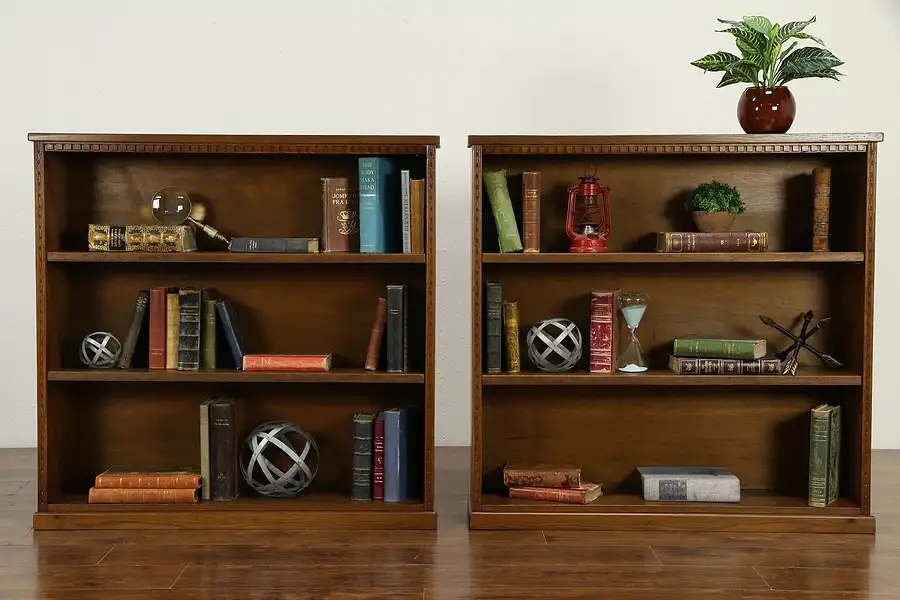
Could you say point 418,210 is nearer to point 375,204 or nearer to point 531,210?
point 375,204

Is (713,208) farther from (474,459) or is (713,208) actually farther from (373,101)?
(373,101)

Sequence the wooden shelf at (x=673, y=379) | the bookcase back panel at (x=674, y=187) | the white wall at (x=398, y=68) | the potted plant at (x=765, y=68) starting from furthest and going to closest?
the white wall at (x=398, y=68) → the bookcase back panel at (x=674, y=187) → the wooden shelf at (x=673, y=379) → the potted plant at (x=765, y=68)

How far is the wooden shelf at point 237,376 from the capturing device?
3.57 metres

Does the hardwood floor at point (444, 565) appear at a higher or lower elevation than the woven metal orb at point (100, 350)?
lower

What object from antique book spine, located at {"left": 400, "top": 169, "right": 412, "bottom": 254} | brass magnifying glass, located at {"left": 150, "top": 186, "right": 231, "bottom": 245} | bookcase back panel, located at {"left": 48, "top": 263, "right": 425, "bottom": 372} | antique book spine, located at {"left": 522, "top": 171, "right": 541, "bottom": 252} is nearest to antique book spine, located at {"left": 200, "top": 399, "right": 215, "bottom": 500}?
bookcase back panel, located at {"left": 48, "top": 263, "right": 425, "bottom": 372}

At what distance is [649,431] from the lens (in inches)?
153

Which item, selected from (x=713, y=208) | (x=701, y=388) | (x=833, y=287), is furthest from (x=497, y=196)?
(x=833, y=287)

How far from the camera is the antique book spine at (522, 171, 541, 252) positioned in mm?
3611

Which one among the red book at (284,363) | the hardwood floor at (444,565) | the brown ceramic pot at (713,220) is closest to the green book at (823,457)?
the hardwood floor at (444,565)

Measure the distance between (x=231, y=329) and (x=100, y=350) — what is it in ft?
1.54

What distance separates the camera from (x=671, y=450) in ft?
12.7

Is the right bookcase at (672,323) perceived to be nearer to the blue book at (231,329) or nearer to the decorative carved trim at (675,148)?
the decorative carved trim at (675,148)

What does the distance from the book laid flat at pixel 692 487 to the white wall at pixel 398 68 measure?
5.90ft

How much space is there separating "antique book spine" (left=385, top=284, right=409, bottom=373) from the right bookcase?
280 millimetres
